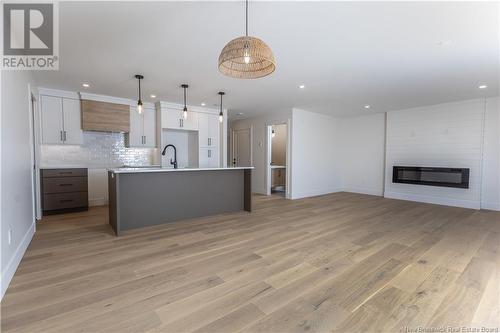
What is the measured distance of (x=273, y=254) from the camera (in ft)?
8.83

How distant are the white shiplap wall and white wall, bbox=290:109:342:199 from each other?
149cm

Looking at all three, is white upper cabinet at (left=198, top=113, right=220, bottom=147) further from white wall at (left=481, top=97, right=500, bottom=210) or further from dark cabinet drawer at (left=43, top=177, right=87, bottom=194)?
white wall at (left=481, top=97, right=500, bottom=210)

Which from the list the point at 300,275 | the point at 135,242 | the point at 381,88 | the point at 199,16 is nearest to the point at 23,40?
the point at 199,16

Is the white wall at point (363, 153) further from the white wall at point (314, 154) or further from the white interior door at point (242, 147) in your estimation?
the white interior door at point (242, 147)

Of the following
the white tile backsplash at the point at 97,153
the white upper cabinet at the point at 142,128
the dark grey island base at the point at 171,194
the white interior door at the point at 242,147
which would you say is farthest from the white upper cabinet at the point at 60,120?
the white interior door at the point at 242,147

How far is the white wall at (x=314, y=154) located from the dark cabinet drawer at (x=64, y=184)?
471 centimetres

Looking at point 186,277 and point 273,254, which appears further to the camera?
point 273,254

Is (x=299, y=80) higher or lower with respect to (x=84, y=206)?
higher

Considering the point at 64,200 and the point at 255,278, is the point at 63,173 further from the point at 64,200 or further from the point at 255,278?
the point at 255,278

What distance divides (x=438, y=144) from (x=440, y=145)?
0.15 ft

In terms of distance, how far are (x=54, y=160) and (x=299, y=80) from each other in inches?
201

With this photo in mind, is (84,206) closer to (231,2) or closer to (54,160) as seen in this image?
(54,160)

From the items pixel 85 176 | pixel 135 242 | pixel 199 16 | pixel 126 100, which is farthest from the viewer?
pixel 126 100

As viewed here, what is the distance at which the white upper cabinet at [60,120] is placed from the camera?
175 inches
